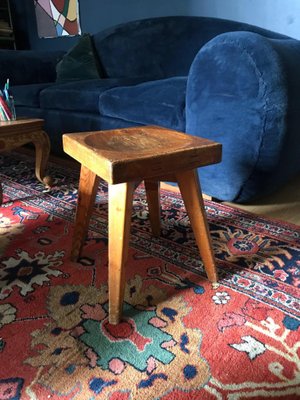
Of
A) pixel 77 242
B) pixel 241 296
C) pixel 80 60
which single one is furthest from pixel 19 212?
pixel 80 60

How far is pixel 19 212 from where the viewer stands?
138 cm

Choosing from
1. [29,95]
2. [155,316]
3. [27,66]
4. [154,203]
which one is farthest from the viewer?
[27,66]

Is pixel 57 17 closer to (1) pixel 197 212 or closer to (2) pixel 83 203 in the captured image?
(2) pixel 83 203

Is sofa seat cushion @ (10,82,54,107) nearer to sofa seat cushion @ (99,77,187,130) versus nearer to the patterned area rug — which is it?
sofa seat cushion @ (99,77,187,130)

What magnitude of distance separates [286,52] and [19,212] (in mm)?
1157

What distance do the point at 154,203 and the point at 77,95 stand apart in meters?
1.01

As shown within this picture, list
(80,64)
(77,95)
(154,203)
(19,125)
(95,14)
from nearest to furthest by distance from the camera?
(154,203), (19,125), (77,95), (80,64), (95,14)

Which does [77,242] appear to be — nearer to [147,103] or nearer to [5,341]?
[5,341]

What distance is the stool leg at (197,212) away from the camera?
0.85 metres

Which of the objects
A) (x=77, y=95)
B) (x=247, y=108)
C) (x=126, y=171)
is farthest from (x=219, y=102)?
(x=77, y=95)

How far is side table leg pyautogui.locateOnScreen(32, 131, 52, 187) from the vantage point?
1567 mm

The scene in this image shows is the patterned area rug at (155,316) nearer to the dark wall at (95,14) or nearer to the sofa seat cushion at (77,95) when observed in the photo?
the sofa seat cushion at (77,95)

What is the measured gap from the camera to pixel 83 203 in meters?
0.96

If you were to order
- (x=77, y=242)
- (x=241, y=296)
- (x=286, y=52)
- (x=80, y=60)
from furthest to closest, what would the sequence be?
(x=80, y=60), (x=286, y=52), (x=77, y=242), (x=241, y=296)
